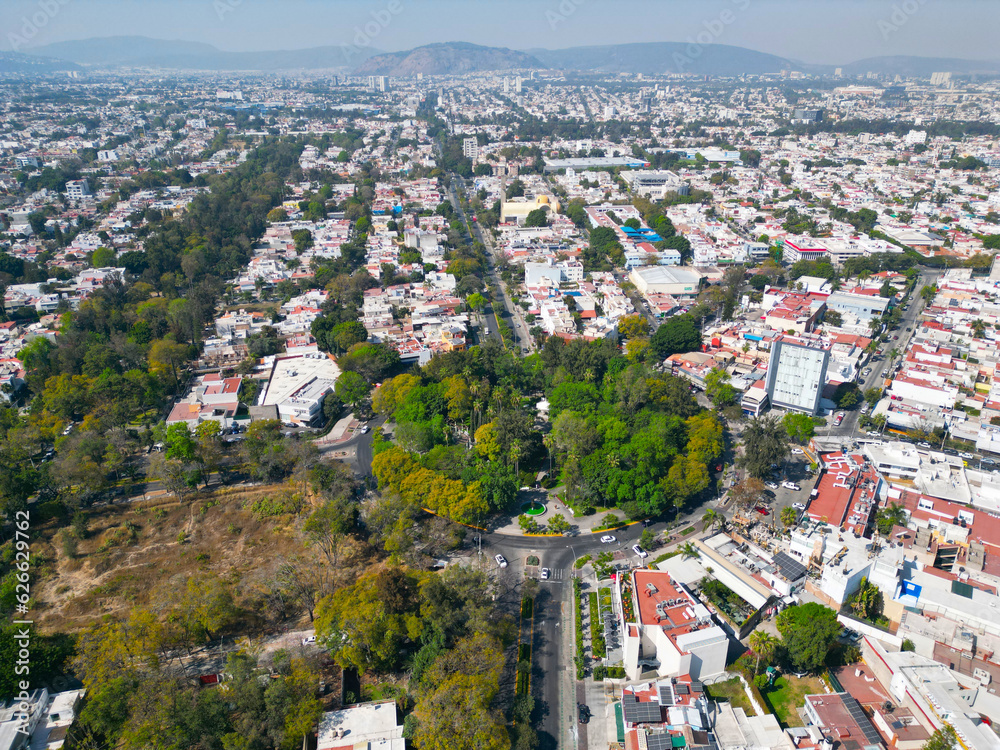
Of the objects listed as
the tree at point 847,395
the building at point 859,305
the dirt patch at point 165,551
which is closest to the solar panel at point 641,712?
the dirt patch at point 165,551

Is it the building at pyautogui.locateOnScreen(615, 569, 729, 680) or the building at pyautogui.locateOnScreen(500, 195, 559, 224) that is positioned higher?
the building at pyautogui.locateOnScreen(500, 195, 559, 224)

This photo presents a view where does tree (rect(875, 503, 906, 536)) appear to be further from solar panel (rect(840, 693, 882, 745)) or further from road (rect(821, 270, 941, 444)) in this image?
solar panel (rect(840, 693, 882, 745))

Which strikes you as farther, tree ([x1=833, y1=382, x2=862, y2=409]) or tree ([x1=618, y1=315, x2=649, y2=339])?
tree ([x1=618, y1=315, x2=649, y2=339])

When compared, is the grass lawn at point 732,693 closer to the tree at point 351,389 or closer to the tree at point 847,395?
the tree at point 847,395

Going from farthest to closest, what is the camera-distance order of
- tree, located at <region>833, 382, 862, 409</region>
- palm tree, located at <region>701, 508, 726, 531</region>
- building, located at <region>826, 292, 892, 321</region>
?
building, located at <region>826, 292, 892, 321</region>
tree, located at <region>833, 382, 862, 409</region>
palm tree, located at <region>701, 508, 726, 531</region>

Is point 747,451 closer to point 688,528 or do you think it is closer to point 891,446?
point 688,528

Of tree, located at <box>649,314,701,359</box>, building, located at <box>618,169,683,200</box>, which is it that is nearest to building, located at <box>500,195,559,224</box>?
building, located at <box>618,169,683,200</box>

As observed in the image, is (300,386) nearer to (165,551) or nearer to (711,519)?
(165,551)
